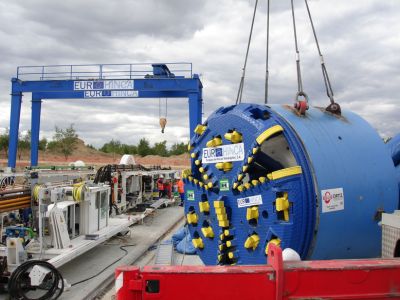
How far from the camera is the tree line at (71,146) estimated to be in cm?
6462

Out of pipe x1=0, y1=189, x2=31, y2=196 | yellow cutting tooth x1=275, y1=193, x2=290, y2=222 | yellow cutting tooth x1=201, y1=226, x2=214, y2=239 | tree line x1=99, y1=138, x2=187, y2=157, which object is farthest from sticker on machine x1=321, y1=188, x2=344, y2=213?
tree line x1=99, y1=138, x2=187, y2=157

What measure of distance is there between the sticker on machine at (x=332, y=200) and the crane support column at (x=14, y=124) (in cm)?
1735

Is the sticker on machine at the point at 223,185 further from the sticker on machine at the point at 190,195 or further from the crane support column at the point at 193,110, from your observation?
the crane support column at the point at 193,110

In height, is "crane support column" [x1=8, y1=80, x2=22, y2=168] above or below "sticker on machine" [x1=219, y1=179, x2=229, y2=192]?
above

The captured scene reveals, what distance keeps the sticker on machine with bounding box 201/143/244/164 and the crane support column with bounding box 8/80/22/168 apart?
15893 mm

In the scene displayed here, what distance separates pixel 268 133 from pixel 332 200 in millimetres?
764

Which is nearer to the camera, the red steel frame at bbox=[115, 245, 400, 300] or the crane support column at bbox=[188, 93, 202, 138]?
the red steel frame at bbox=[115, 245, 400, 300]

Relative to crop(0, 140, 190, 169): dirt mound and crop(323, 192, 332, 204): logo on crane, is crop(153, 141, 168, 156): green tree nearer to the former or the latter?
crop(0, 140, 190, 169): dirt mound

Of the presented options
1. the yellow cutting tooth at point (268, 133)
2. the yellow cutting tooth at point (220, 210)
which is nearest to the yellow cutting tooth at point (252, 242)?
the yellow cutting tooth at point (220, 210)

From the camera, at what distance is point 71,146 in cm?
6775

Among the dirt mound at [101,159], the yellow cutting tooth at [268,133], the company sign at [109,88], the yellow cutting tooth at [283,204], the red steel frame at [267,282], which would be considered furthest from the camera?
the dirt mound at [101,159]

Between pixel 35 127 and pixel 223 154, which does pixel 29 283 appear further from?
pixel 35 127

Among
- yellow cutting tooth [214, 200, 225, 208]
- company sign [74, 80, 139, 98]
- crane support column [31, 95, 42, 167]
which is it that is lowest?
yellow cutting tooth [214, 200, 225, 208]

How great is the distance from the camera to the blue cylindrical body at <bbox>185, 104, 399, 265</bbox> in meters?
3.29
